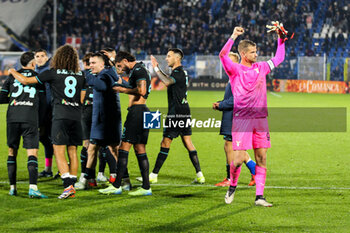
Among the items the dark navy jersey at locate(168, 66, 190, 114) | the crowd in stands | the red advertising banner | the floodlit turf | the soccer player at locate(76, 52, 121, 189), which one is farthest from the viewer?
the crowd in stands

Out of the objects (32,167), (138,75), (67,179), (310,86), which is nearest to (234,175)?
(138,75)

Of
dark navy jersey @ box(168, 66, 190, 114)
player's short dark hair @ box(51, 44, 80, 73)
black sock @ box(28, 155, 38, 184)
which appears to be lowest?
black sock @ box(28, 155, 38, 184)

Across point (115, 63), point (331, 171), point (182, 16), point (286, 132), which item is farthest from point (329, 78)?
point (115, 63)

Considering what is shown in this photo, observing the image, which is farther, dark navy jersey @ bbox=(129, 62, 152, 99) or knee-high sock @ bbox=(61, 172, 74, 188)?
dark navy jersey @ bbox=(129, 62, 152, 99)

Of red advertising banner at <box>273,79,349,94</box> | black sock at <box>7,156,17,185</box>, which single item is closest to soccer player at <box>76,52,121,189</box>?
black sock at <box>7,156,17,185</box>

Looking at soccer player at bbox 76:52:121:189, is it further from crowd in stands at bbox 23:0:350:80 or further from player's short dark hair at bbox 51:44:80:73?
crowd in stands at bbox 23:0:350:80

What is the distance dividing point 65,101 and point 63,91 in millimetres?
131

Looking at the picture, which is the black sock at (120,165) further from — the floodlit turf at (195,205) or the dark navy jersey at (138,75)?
the dark navy jersey at (138,75)

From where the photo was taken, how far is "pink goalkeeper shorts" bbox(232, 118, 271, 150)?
7.38 meters

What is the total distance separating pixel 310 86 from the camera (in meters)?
38.7

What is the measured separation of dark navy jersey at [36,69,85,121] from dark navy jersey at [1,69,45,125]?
0.67ft

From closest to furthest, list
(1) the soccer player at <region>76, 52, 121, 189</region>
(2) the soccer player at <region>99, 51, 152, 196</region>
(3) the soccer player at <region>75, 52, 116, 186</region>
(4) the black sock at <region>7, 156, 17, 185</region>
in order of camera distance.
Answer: (4) the black sock at <region>7, 156, 17, 185</region> → (2) the soccer player at <region>99, 51, 152, 196</region> → (1) the soccer player at <region>76, 52, 121, 189</region> → (3) the soccer player at <region>75, 52, 116, 186</region>

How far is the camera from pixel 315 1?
1822 inches

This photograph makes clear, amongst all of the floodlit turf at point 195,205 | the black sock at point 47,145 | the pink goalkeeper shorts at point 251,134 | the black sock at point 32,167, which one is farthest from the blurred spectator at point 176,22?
the pink goalkeeper shorts at point 251,134
